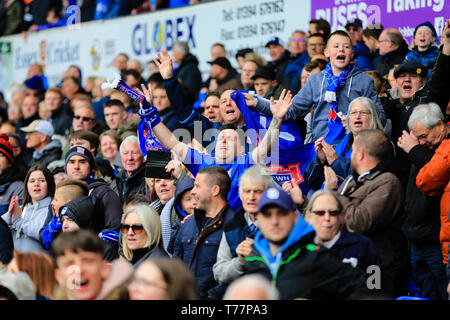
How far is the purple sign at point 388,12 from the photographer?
1105 cm

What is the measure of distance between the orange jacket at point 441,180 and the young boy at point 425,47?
9.85ft

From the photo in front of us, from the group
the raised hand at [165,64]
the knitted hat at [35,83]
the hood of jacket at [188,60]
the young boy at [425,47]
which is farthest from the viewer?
Result: the knitted hat at [35,83]

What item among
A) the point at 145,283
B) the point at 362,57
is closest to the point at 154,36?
the point at 362,57

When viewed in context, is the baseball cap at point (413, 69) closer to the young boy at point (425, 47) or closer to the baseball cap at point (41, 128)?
the young boy at point (425, 47)

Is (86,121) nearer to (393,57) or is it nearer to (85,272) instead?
(393,57)

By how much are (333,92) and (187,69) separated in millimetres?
5339

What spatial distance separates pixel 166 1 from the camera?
1597 centimetres

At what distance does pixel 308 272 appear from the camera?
574 centimetres

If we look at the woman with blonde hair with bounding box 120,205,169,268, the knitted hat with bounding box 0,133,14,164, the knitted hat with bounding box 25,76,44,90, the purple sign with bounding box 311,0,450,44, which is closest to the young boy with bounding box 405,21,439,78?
the purple sign with bounding box 311,0,450,44

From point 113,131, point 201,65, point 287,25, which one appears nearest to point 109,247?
point 113,131

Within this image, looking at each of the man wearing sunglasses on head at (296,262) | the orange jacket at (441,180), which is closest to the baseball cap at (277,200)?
the man wearing sunglasses on head at (296,262)

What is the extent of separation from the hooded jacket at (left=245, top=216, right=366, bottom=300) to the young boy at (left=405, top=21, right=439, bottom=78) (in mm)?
4715
